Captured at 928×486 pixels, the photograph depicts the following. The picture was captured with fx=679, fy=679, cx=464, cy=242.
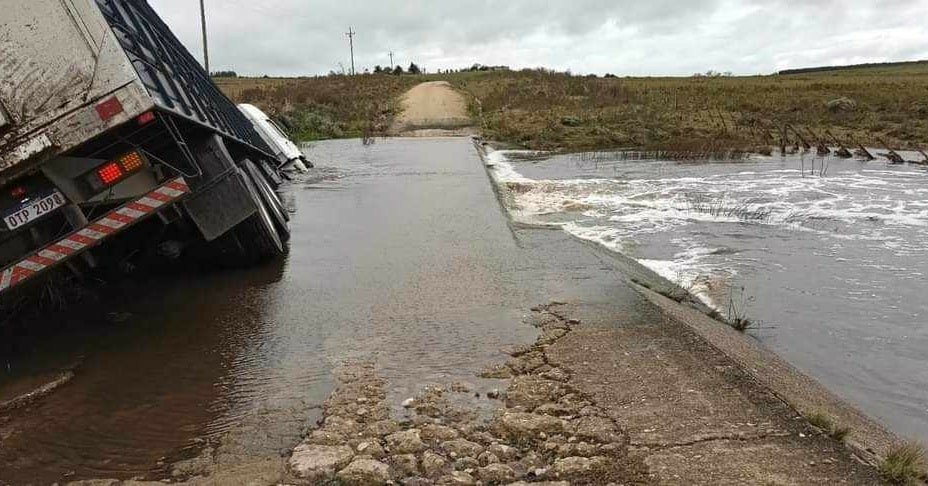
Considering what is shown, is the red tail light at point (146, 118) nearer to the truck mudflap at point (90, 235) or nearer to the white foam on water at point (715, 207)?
the truck mudflap at point (90, 235)

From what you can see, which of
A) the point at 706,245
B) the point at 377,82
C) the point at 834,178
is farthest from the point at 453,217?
the point at 377,82

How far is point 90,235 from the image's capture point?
19.2 ft

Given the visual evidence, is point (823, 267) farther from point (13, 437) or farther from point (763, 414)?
point (13, 437)

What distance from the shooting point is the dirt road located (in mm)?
36125

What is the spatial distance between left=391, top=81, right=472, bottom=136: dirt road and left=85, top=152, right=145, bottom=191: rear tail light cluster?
95.0 ft

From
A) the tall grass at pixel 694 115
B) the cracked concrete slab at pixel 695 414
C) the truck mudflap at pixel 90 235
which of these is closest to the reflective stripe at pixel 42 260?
the truck mudflap at pixel 90 235

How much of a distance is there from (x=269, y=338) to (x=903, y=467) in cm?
505

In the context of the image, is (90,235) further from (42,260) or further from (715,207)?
(715,207)

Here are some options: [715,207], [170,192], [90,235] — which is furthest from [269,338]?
[715,207]

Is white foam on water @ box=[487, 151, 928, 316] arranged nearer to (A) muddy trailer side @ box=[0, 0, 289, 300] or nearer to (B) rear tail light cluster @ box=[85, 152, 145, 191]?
(A) muddy trailer side @ box=[0, 0, 289, 300]

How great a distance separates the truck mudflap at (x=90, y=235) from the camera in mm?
5582

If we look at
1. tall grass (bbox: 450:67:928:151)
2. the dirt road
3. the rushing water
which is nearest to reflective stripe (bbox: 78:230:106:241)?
the rushing water

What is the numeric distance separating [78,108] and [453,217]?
25.5ft

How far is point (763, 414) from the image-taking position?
14.3 ft
